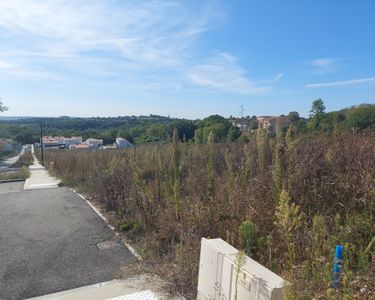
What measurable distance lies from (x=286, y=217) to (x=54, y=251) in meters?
4.27

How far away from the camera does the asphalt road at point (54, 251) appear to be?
13.9 ft

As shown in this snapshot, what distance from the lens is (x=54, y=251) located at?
17.5 ft

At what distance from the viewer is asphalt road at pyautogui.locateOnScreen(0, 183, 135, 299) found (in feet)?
13.9

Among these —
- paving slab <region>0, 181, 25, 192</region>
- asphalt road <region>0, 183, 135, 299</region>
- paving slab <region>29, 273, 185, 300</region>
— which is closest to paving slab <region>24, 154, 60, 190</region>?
paving slab <region>0, 181, 25, 192</region>

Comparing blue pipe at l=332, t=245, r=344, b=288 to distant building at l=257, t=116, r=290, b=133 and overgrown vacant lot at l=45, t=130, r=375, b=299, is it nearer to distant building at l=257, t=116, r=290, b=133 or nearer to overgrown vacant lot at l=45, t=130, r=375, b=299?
overgrown vacant lot at l=45, t=130, r=375, b=299

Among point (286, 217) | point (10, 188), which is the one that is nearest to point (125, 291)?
point (286, 217)

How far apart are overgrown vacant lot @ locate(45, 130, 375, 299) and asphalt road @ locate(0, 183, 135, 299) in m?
0.55

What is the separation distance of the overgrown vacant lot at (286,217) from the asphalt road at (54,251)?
0.55m

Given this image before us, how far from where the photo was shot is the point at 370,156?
437 cm

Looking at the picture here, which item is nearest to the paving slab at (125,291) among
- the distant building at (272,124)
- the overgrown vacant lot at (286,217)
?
the overgrown vacant lot at (286,217)

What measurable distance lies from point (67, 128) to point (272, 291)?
448ft

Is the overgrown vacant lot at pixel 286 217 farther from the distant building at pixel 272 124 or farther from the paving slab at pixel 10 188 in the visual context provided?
the paving slab at pixel 10 188

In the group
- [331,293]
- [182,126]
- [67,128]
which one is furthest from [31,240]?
[67,128]

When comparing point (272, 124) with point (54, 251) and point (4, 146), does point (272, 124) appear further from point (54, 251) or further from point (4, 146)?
point (4, 146)
